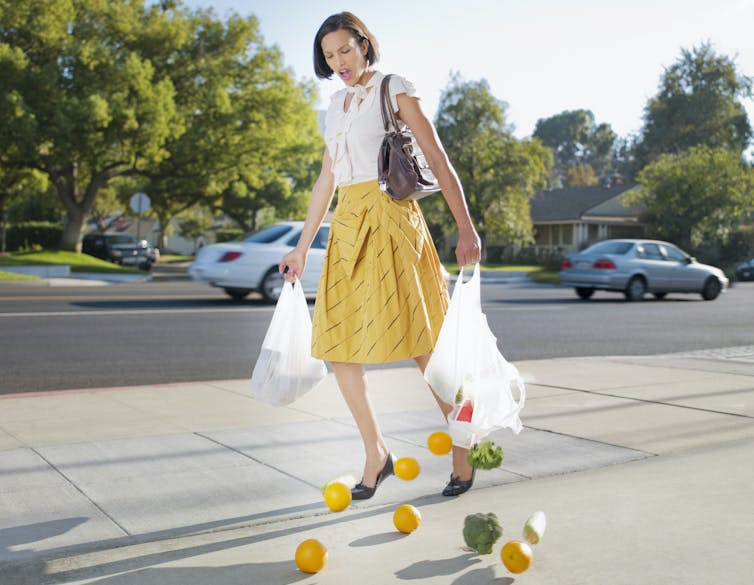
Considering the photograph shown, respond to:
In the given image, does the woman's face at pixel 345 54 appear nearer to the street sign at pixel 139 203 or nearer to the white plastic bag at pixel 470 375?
the white plastic bag at pixel 470 375

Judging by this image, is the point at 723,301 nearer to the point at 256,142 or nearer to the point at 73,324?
the point at 73,324

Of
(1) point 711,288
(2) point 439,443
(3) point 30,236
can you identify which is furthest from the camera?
(3) point 30,236

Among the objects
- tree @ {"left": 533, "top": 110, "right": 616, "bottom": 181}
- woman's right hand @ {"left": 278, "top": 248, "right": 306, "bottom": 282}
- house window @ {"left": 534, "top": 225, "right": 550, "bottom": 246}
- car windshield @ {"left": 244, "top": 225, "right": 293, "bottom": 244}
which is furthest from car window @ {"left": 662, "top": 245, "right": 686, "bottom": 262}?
tree @ {"left": 533, "top": 110, "right": 616, "bottom": 181}

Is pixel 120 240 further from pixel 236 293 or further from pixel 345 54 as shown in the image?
pixel 345 54

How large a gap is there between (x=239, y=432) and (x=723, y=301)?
17776 millimetres

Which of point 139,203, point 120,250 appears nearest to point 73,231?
point 120,250

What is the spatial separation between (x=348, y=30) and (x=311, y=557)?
2.09 metres

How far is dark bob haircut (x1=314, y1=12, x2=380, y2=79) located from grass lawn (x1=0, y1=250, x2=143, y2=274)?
→ 2854 cm

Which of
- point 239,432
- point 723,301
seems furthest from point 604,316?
point 239,432

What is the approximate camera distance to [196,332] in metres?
11.4

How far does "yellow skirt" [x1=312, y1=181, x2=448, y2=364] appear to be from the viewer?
3.66 meters

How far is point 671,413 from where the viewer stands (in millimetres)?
5992

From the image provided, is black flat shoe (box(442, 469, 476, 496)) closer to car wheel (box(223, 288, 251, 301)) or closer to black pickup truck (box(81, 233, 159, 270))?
car wheel (box(223, 288, 251, 301))

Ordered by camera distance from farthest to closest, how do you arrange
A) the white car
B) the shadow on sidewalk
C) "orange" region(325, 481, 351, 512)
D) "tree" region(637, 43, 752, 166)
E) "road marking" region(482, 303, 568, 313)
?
"tree" region(637, 43, 752, 166) < "road marking" region(482, 303, 568, 313) < the white car < "orange" region(325, 481, 351, 512) < the shadow on sidewalk
